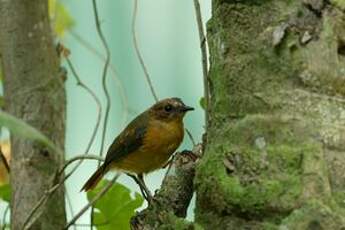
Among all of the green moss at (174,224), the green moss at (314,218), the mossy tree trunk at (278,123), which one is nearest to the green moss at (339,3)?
the mossy tree trunk at (278,123)

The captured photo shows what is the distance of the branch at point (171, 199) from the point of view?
1.95m

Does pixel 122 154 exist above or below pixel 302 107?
below

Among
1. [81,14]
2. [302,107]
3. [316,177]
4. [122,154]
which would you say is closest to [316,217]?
[316,177]

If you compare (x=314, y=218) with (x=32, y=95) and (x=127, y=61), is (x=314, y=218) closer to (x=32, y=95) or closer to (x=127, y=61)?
(x=32, y=95)

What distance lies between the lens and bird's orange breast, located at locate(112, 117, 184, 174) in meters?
3.17

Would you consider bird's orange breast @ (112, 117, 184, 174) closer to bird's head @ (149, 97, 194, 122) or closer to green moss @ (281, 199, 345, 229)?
bird's head @ (149, 97, 194, 122)

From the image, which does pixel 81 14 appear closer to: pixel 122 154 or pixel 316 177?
pixel 122 154

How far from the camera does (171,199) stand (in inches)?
77.9

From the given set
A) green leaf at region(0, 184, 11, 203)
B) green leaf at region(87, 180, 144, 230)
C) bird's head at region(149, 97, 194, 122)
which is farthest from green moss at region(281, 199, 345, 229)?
bird's head at region(149, 97, 194, 122)

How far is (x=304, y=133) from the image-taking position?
5.77ft

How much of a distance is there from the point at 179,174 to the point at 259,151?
318 millimetres

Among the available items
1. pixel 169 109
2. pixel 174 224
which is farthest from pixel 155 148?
pixel 174 224

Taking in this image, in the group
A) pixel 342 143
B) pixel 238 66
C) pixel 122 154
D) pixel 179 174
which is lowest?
pixel 122 154

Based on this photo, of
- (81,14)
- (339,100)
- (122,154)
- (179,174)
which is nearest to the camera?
(339,100)
